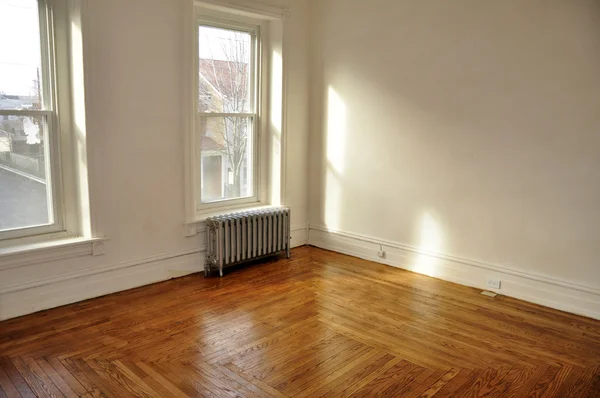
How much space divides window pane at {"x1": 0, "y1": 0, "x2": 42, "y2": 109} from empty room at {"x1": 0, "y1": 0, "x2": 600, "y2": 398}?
0.02 m

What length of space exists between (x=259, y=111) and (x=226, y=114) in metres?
0.45

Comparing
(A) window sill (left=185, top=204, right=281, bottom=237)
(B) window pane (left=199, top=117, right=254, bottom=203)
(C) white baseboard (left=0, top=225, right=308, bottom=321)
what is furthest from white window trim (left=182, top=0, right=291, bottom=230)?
(C) white baseboard (left=0, top=225, right=308, bottom=321)

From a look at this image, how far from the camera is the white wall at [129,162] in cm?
409

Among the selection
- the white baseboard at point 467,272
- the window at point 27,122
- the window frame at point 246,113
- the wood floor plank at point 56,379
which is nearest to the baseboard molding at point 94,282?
the window at point 27,122

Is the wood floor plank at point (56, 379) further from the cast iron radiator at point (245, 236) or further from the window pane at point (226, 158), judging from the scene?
the window pane at point (226, 158)

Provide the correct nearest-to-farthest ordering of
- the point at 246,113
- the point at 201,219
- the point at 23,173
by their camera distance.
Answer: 1. the point at 23,173
2. the point at 201,219
3. the point at 246,113

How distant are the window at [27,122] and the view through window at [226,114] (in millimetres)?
1368

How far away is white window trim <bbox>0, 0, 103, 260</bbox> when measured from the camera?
4016mm

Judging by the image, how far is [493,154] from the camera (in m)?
4.52

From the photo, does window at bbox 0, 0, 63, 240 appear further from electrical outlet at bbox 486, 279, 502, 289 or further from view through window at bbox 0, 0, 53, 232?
electrical outlet at bbox 486, 279, 502, 289

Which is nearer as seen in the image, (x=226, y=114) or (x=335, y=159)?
(x=226, y=114)

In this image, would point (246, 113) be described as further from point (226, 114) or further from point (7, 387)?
point (7, 387)

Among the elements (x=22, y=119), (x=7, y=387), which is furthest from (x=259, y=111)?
(x=7, y=387)

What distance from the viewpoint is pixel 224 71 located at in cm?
527
